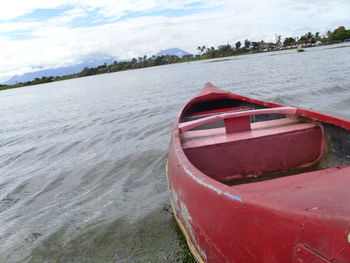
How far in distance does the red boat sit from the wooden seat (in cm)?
1

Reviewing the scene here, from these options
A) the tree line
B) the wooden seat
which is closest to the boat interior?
the wooden seat

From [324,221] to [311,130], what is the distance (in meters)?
2.69

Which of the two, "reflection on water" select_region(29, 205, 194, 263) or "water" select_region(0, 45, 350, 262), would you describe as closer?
"reflection on water" select_region(29, 205, 194, 263)

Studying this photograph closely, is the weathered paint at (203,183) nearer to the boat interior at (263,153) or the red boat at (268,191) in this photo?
the red boat at (268,191)

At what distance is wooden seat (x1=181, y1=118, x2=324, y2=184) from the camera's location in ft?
12.6

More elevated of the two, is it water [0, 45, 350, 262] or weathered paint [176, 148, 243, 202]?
weathered paint [176, 148, 243, 202]

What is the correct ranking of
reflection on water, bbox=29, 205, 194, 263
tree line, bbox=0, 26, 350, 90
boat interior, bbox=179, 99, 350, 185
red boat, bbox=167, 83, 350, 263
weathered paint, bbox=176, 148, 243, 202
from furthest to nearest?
tree line, bbox=0, 26, 350, 90
boat interior, bbox=179, 99, 350, 185
reflection on water, bbox=29, 205, 194, 263
weathered paint, bbox=176, 148, 243, 202
red boat, bbox=167, 83, 350, 263

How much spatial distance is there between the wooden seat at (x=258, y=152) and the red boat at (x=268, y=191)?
13 millimetres

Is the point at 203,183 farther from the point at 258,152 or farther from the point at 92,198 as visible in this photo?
the point at 92,198

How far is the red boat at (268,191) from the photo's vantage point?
1531 millimetres

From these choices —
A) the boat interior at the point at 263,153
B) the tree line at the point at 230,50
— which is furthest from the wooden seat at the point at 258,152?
the tree line at the point at 230,50

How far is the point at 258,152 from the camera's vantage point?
3893 mm

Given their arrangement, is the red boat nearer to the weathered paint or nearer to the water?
the weathered paint

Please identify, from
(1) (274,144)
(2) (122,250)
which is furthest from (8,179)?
(1) (274,144)
